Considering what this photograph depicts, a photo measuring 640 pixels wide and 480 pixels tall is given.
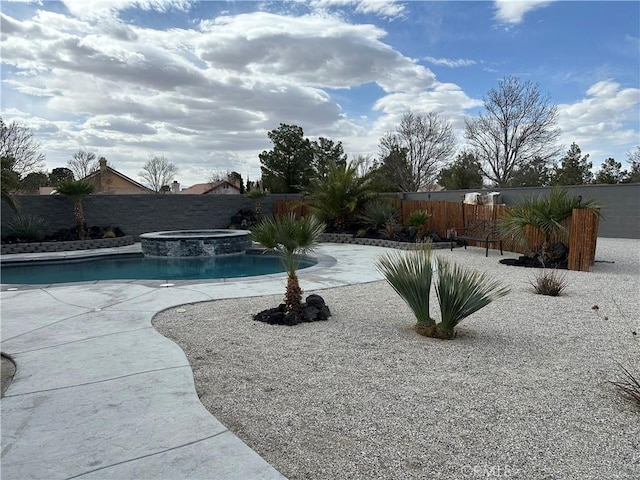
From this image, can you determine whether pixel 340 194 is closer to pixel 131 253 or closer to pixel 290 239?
pixel 131 253

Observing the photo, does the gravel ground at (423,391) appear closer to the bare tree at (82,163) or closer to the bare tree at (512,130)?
the bare tree at (512,130)

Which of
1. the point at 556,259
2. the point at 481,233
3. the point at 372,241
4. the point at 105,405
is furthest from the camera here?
the point at 372,241

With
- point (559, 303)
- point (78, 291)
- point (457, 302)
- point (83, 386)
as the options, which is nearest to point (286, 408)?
point (83, 386)

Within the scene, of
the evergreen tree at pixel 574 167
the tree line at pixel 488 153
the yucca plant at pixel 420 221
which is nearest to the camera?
the yucca plant at pixel 420 221

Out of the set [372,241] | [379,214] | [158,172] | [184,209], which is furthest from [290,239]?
[158,172]

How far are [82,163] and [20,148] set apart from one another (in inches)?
556

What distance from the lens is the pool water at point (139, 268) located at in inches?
416

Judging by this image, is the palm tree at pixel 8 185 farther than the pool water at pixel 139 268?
Yes

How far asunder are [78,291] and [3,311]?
1.49 meters

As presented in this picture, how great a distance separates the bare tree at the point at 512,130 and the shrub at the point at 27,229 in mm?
30456

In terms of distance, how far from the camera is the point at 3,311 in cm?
629

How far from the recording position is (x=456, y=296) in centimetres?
472

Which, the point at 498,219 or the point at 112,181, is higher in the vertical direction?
the point at 112,181

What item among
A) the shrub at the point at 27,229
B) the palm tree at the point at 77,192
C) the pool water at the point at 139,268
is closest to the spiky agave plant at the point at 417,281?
the pool water at the point at 139,268
